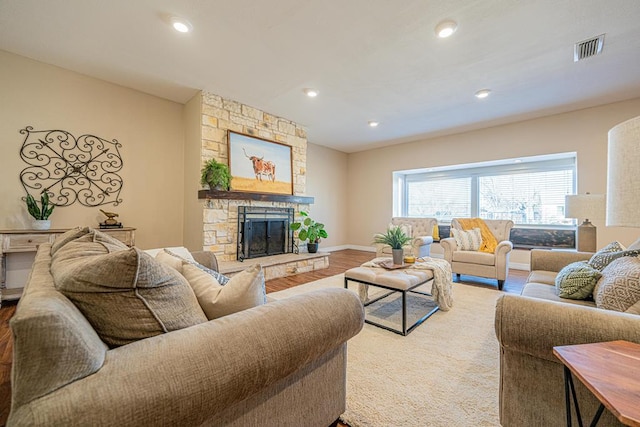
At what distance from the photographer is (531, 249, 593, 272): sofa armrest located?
237 cm

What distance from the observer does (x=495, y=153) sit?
16.0 ft

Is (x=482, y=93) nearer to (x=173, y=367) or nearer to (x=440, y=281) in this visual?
(x=440, y=281)

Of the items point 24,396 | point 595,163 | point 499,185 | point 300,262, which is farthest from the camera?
point 499,185

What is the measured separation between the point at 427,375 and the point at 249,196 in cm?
319

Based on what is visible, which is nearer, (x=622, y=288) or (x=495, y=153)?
(x=622, y=288)

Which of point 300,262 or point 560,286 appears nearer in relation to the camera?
point 560,286

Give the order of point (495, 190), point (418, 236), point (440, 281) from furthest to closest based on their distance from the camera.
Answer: point (495, 190) → point (418, 236) → point (440, 281)

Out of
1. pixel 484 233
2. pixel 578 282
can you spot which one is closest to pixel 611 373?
pixel 578 282

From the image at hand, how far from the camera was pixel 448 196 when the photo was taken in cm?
602

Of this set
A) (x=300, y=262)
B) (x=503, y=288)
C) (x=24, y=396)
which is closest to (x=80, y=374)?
(x=24, y=396)

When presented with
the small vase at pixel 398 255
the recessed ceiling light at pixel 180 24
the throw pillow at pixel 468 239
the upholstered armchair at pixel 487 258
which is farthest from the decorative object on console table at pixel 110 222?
the throw pillow at pixel 468 239

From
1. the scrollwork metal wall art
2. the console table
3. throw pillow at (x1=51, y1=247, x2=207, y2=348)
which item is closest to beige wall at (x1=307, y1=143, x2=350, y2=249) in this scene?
the scrollwork metal wall art

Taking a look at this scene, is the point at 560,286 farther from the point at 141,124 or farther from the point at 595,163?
the point at 141,124

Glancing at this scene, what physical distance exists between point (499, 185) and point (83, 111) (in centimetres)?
692
